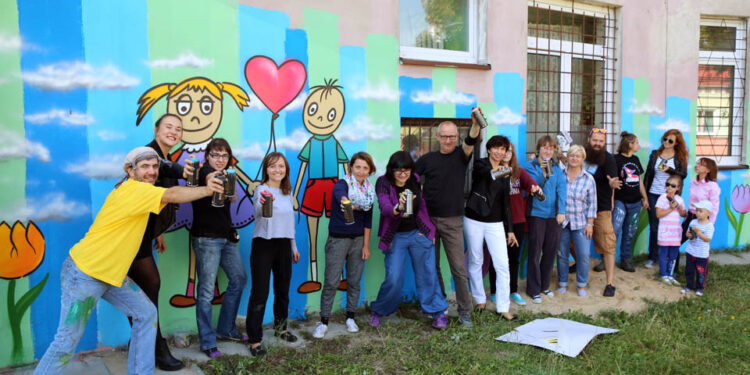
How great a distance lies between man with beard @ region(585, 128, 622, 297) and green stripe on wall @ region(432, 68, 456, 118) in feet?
5.91

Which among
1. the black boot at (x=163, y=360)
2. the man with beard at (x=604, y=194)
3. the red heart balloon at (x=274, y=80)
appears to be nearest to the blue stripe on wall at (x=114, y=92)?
the black boot at (x=163, y=360)

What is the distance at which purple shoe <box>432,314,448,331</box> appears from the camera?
4.60 meters

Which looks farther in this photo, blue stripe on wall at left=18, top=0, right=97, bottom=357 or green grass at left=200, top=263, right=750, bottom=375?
green grass at left=200, top=263, right=750, bottom=375

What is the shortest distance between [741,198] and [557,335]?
5.56 m

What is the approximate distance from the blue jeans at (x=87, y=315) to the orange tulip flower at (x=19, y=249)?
83cm

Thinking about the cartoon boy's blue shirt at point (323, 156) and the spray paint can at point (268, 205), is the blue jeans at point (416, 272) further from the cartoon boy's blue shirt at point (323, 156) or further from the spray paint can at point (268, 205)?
the spray paint can at point (268, 205)

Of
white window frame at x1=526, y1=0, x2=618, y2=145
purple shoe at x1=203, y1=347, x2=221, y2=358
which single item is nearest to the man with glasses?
purple shoe at x1=203, y1=347, x2=221, y2=358

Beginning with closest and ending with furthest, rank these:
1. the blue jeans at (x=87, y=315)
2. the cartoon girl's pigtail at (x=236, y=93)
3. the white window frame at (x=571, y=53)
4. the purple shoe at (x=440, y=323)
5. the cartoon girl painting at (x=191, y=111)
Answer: the blue jeans at (x=87, y=315)
the cartoon girl painting at (x=191, y=111)
the cartoon girl's pigtail at (x=236, y=93)
the purple shoe at (x=440, y=323)
the white window frame at (x=571, y=53)

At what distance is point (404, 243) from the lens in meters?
4.54

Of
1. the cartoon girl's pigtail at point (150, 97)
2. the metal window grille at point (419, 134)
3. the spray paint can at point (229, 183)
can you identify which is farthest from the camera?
the metal window grille at point (419, 134)

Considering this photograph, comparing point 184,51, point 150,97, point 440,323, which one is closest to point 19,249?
point 150,97

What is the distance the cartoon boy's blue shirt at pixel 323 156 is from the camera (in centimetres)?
477

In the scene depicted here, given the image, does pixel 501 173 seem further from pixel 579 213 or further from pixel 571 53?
pixel 571 53

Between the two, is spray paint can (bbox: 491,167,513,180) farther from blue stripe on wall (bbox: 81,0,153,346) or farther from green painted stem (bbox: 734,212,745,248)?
green painted stem (bbox: 734,212,745,248)
